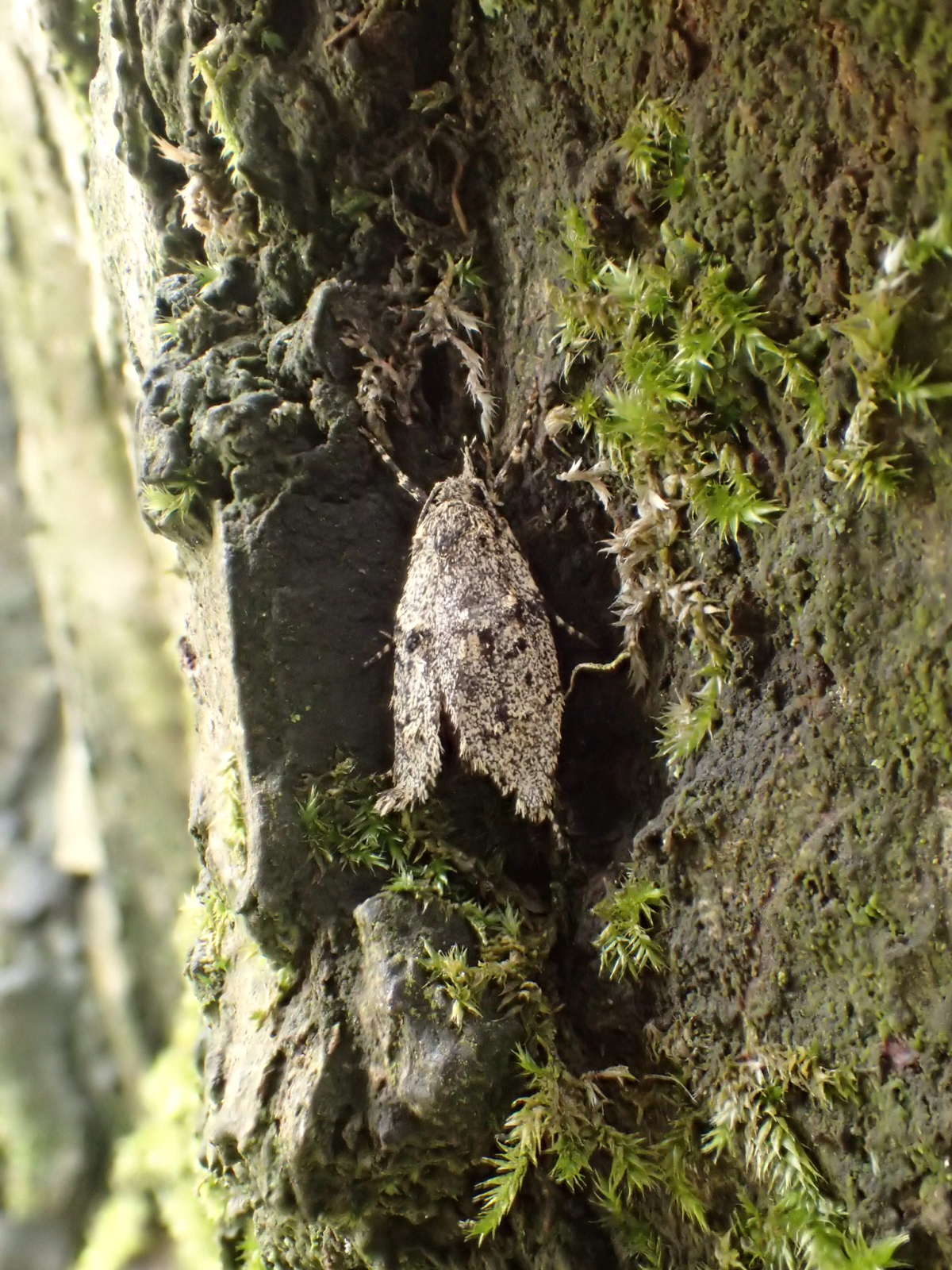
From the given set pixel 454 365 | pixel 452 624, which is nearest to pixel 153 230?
pixel 454 365

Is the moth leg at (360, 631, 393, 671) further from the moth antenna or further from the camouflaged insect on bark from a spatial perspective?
the moth antenna

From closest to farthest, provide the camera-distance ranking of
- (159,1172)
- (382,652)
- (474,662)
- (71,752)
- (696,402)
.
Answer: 1. (696,402)
2. (474,662)
3. (382,652)
4. (159,1172)
5. (71,752)

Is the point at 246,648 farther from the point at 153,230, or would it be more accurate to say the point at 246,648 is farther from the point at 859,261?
the point at 859,261

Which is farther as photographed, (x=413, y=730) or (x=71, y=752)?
(x=71, y=752)

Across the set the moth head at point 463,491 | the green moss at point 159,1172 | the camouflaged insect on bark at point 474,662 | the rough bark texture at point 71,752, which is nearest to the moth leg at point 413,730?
the camouflaged insect on bark at point 474,662

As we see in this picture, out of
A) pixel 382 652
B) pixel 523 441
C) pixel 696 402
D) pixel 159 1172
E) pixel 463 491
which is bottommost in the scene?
pixel 159 1172

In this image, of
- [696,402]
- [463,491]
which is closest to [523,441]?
[463,491]

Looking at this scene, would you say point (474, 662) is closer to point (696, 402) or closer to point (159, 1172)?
point (696, 402)
